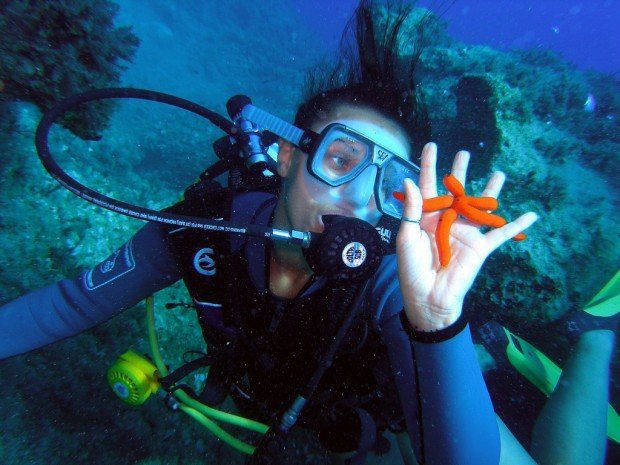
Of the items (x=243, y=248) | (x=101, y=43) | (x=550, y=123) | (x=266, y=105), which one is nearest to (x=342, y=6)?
(x=266, y=105)

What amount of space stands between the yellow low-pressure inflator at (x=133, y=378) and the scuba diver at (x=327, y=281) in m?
0.19

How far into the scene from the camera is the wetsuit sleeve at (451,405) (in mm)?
1742

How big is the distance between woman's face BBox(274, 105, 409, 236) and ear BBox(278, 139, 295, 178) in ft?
0.22

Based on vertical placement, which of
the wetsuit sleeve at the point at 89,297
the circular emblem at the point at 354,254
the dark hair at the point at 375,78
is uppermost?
the dark hair at the point at 375,78

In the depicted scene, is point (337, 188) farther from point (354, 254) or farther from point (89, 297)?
point (89, 297)

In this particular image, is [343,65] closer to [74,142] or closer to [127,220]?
[127,220]

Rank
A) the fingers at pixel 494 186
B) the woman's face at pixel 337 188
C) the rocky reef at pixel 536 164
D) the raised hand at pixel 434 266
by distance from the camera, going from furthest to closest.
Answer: the rocky reef at pixel 536 164 < the woman's face at pixel 337 188 < the fingers at pixel 494 186 < the raised hand at pixel 434 266

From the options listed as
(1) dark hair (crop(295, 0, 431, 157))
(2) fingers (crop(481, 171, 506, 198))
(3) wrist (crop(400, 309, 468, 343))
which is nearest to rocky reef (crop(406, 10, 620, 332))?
(1) dark hair (crop(295, 0, 431, 157))

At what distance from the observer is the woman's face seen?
7.45 feet

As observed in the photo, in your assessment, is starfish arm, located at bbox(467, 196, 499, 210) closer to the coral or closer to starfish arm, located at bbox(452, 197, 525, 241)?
starfish arm, located at bbox(452, 197, 525, 241)

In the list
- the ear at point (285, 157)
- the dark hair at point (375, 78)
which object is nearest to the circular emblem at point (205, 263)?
the ear at point (285, 157)

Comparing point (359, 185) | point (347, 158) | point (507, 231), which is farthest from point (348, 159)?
point (507, 231)

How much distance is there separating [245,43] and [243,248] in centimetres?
2625

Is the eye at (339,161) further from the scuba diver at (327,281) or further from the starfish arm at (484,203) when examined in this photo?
the starfish arm at (484,203)
